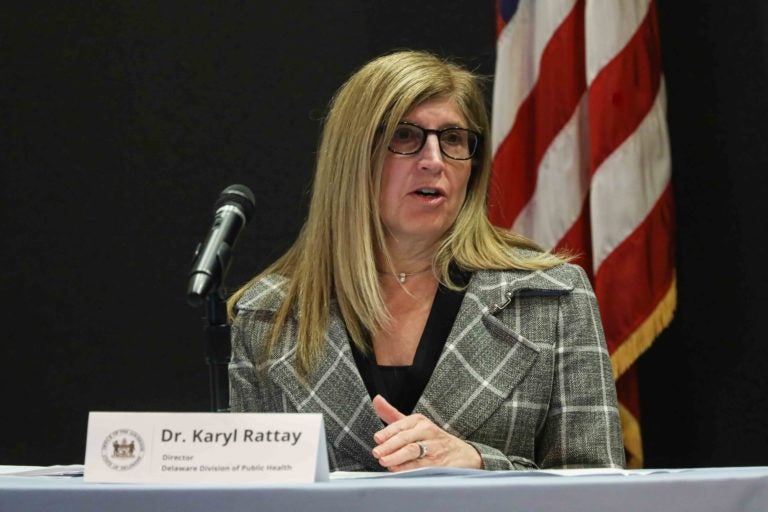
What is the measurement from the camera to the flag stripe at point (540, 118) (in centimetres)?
294

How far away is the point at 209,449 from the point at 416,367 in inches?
34.1

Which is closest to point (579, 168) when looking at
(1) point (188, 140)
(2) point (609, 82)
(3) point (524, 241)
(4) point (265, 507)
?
(2) point (609, 82)

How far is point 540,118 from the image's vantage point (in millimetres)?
2961

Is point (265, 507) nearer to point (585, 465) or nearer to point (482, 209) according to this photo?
point (585, 465)

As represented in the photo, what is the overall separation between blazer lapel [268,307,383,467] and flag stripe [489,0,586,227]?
1111mm

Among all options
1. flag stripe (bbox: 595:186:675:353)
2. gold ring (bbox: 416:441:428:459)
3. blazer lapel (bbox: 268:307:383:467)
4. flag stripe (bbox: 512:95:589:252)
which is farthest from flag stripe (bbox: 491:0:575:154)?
A: gold ring (bbox: 416:441:428:459)

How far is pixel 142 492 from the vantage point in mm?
1032

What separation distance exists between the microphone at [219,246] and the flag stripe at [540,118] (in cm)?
134

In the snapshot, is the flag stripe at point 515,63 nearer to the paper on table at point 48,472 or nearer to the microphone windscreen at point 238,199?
the microphone windscreen at point 238,199

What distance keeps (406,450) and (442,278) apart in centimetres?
64

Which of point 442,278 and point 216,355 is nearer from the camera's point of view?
point 216,355

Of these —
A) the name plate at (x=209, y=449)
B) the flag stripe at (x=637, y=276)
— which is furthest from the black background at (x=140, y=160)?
the name plate at (x=209, y=449)

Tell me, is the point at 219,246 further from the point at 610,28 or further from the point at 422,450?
the point at 610,28

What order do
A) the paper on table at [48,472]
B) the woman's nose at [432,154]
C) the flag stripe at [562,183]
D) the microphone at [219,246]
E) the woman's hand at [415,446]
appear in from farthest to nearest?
the flag stripe at [562,183], the woman's nose at [432,154], the microphone at [219,246], the woman's hand at [415,446], the paper on table at [48,472]
